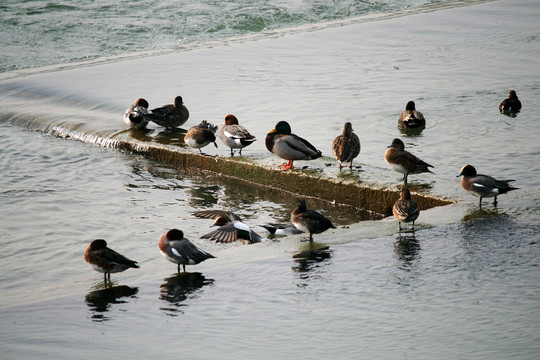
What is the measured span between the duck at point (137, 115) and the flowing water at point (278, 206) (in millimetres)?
312

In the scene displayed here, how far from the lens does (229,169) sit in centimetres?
1143

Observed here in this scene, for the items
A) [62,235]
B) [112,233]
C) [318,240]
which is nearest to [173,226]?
[112,233]

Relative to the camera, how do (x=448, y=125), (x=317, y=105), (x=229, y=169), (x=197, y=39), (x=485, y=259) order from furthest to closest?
1. (x=197, y=39)
2. (x=317, y=105)
3. (x=448, y=125)
4. (x=229, y=169)
5. (x=485, y=259)

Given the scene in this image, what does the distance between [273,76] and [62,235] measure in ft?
27.7

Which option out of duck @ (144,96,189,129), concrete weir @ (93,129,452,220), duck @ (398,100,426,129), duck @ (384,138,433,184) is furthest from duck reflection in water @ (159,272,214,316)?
duck @ (144,96,189,129)

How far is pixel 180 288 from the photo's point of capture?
7.09 m

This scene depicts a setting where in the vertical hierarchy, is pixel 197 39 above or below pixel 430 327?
above

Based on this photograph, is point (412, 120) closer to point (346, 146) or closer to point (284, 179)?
point (346, 146)

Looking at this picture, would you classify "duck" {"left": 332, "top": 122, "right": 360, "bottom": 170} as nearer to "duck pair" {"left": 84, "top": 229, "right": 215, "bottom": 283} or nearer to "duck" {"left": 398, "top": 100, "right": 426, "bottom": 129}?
"duck" {"left": 398, "top": 100, "right": 426, "bottom": 129}

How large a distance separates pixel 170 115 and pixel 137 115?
623 millimetres

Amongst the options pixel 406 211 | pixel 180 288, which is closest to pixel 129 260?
pixel 180 288

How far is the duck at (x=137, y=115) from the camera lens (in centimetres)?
1328

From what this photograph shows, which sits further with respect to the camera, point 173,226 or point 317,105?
point 317,105

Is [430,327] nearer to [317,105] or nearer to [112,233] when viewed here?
[112,233]
